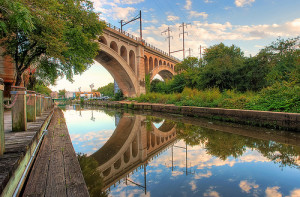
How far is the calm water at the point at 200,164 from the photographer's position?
242cm

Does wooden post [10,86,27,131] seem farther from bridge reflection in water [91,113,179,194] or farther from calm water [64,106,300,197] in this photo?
bridge reflection in water [91,113,179,194]

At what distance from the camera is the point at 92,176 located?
2.83 metres

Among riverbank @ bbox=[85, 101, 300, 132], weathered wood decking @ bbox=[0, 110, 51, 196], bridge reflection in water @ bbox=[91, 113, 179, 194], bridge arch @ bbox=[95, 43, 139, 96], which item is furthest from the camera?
bridge arch @ bbox=[95, 43, 139, 96]

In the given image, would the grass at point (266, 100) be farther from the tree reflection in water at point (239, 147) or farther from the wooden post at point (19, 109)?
→ the wooden post at point (19, 109)

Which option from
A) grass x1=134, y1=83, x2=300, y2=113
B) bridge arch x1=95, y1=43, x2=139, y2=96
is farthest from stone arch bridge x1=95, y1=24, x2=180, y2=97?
grass x1=134, y1=83, x2=300, y2=113

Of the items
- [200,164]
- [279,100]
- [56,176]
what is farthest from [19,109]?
[279,100]

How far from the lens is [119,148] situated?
174 inches

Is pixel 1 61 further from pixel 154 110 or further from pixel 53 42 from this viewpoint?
pixel 154 110

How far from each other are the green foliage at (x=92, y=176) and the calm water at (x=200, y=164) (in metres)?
0.09

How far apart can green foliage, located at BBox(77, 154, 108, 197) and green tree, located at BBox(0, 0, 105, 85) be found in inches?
161

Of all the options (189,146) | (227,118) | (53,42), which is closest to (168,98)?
(227,118)

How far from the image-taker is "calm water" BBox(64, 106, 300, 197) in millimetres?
2422

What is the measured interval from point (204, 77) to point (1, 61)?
47.5 ft

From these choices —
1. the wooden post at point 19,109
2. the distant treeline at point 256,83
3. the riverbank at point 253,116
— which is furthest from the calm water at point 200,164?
the distant treeline at point 256,83
